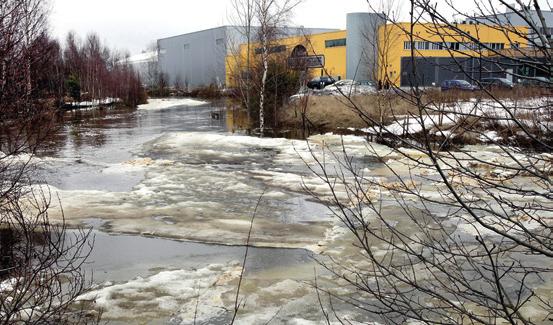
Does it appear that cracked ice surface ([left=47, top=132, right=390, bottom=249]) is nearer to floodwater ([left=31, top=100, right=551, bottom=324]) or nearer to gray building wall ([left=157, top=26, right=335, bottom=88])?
floodwater ([left=31, top=100, right=551, bottom=324])

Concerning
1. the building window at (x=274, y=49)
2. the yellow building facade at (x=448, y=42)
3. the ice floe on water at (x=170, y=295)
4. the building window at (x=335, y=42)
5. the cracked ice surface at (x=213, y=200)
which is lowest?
the ice floe on water at (x=170, y=295)

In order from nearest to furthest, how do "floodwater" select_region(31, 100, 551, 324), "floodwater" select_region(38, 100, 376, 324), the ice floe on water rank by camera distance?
the ice floe on water → "floodwater" select_region(31, 100, 551, 324) → "floodwater" select_region(38, 100, 376, 324)

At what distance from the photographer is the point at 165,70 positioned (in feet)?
313

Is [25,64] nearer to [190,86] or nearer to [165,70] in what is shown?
[190,86]

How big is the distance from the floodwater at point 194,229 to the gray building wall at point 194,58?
57788 mm

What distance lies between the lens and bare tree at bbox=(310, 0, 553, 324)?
243cm

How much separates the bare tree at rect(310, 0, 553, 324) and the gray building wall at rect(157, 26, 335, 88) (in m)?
65.8

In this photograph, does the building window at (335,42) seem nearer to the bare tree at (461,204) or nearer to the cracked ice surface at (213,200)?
the cracked ice surface at (213,200)

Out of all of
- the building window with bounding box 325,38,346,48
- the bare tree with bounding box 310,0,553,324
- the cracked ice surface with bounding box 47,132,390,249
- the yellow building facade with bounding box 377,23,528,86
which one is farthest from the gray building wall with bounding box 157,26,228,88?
the yellow building facade with bounding box 377,23,528,86

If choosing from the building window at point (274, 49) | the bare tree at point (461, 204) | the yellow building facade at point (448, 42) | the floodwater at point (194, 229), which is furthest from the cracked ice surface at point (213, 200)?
the building window at point (274, 49)

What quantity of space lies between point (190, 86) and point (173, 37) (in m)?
13.8

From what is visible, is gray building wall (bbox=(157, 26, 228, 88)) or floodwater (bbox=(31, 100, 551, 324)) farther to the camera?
gray building wall (bbox=(157, 26, 228, 88))

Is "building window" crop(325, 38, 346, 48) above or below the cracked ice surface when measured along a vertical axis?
above

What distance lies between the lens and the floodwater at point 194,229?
19.9 ft
